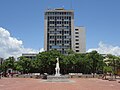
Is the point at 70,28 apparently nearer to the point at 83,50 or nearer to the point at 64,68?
the point at 83,50

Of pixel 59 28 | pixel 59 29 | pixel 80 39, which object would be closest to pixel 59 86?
pixel 59 29

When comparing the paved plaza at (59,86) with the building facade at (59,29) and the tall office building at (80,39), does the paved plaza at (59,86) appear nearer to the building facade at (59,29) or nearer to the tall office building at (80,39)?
the building facade at (59,29)

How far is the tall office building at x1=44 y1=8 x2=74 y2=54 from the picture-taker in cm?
11938

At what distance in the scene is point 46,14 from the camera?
120250 mm

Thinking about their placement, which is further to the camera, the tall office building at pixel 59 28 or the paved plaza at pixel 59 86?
the tall office building at pixel 59 28

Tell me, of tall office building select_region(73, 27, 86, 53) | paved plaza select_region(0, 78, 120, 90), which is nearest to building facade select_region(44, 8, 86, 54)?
tall office building select_region(73, 27, 86, 53)

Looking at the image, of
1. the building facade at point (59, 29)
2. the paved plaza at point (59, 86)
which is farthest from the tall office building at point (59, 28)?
the paved plaza at point (59, 86)

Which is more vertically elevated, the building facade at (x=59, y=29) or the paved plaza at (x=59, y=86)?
the building facade at (x=59, y=29)

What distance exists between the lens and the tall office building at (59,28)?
119375 mm

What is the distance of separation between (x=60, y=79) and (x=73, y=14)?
7402 centimetres

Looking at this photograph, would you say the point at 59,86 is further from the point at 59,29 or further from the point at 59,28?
the point at 59,28

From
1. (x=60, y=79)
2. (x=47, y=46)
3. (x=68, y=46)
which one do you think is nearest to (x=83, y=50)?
(x=68, y=46)

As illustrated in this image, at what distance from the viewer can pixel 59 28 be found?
121 metres

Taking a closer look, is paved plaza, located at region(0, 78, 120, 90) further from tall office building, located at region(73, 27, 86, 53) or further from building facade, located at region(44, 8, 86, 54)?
tall office building, located at region(73, 27, 86, 53)
